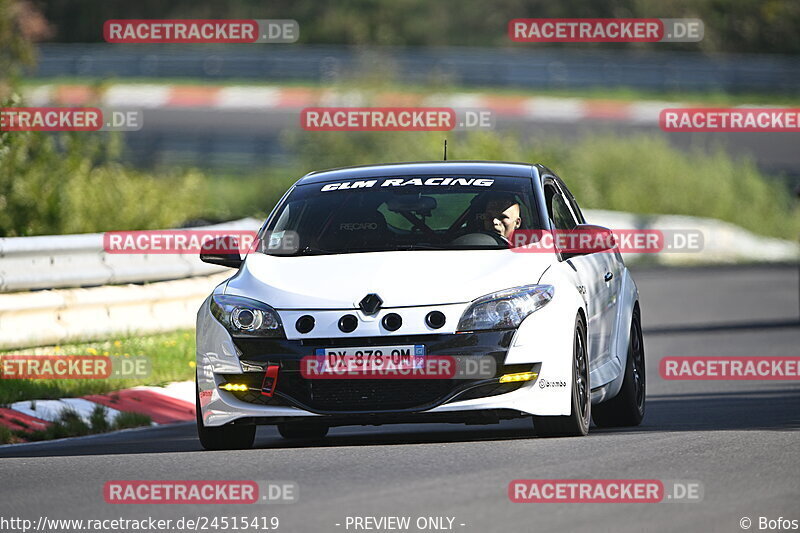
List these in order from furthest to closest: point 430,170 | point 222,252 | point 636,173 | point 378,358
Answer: point 636,173 → point 430,170 → point 222,252 → point 378,358

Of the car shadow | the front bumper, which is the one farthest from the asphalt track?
the front bumper

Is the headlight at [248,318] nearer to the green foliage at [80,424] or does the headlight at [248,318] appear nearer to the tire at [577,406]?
the tire at [577,406]

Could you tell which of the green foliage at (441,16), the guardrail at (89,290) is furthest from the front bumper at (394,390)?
the green foliage at (441,16)

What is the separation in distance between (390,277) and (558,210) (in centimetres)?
184

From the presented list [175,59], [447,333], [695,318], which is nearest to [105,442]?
[447,333]

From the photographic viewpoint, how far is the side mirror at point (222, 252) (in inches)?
383

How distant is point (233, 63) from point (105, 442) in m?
35.7

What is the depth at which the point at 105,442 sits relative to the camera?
10523mm

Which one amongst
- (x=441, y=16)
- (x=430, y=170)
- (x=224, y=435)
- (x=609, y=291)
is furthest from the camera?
(x=441, y=16)

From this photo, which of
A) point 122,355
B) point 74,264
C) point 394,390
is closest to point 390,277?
point 394,390

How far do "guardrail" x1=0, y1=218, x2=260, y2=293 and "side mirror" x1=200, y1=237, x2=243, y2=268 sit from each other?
376 centimetres

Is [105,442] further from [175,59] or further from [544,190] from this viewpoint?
[175,59]

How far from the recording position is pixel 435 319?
28.8ft

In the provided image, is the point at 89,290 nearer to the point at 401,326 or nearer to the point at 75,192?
the point at 75,192
